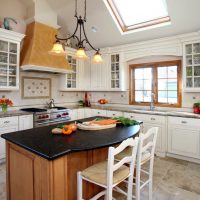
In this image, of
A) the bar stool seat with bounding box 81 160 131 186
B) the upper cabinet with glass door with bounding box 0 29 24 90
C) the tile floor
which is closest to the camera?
the bar stool seat with bounding box 81 160 131 186

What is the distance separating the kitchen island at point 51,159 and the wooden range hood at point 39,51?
1897 millimetres

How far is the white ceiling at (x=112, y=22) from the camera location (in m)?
3.11

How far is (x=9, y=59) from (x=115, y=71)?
2476mm

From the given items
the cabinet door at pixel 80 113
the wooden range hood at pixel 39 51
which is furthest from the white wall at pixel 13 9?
the cabinet door at pixel 80 113

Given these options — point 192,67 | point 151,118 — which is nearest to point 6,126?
point 151,118

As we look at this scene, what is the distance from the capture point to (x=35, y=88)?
13.7 feet

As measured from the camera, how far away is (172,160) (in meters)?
3.23

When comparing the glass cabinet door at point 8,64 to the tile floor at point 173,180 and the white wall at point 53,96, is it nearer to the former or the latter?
the white wall at point 53,96

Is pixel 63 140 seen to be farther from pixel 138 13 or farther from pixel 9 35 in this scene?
pixel 138 13

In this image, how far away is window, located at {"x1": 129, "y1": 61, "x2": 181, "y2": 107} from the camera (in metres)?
3.88

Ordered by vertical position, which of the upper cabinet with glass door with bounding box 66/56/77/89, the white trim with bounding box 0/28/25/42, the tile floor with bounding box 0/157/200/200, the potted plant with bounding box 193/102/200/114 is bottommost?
the tile floor with bounding box 0/157/200/200

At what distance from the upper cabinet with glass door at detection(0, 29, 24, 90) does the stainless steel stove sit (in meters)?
0.67

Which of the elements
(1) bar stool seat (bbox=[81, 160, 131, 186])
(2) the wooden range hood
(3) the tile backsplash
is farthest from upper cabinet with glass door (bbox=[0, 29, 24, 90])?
(1) bar stool seat (bbox=[81, 160, 131, 186])

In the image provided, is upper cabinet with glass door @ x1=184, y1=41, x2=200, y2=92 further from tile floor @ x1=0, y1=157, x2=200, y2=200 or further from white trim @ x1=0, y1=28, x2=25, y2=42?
white trim @ x1=0, y1=28, x2=25, y2=42
